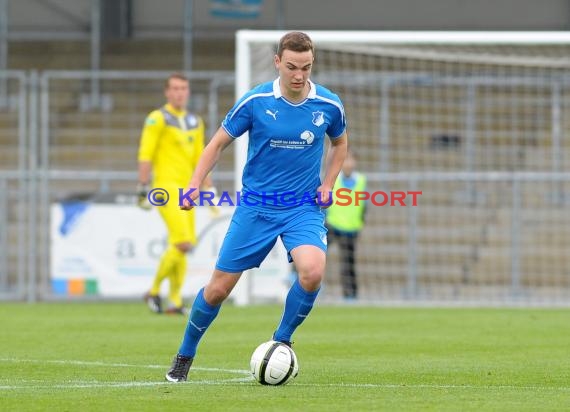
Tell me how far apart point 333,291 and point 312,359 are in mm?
9372

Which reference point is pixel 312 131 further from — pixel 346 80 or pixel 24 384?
pixel 346 80

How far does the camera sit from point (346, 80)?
57.3 ft

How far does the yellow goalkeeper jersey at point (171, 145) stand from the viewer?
1418 cm

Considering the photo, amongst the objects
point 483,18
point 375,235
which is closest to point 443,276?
point 375,235

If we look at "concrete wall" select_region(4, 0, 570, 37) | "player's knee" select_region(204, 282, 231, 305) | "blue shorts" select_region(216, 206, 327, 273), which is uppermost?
"concrete wall" select_region(4, 0, 570, 37)

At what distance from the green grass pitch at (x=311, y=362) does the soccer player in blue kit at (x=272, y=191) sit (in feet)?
1.48

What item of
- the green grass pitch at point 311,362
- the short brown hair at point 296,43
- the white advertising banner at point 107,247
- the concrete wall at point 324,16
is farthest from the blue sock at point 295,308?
the concrete wall at point 324,16

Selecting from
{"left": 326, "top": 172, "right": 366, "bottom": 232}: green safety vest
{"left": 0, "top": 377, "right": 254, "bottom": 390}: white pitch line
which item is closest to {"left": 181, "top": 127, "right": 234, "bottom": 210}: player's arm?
{"left": 0, "top": 377, "right": 254, "bottom": 390}: white pitch line

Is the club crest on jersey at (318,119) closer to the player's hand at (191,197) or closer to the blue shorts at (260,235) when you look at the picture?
the blue shorts at (260,235)

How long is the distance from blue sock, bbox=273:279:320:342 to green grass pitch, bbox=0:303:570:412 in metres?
0.31

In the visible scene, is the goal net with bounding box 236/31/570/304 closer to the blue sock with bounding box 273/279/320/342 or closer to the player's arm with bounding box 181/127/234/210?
the player's arm with bounding box 181/127/234/210

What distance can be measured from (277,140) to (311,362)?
6.54ft

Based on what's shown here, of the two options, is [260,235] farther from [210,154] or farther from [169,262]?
[169,262]

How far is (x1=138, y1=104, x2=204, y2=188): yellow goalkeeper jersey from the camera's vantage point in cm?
→ 1418
